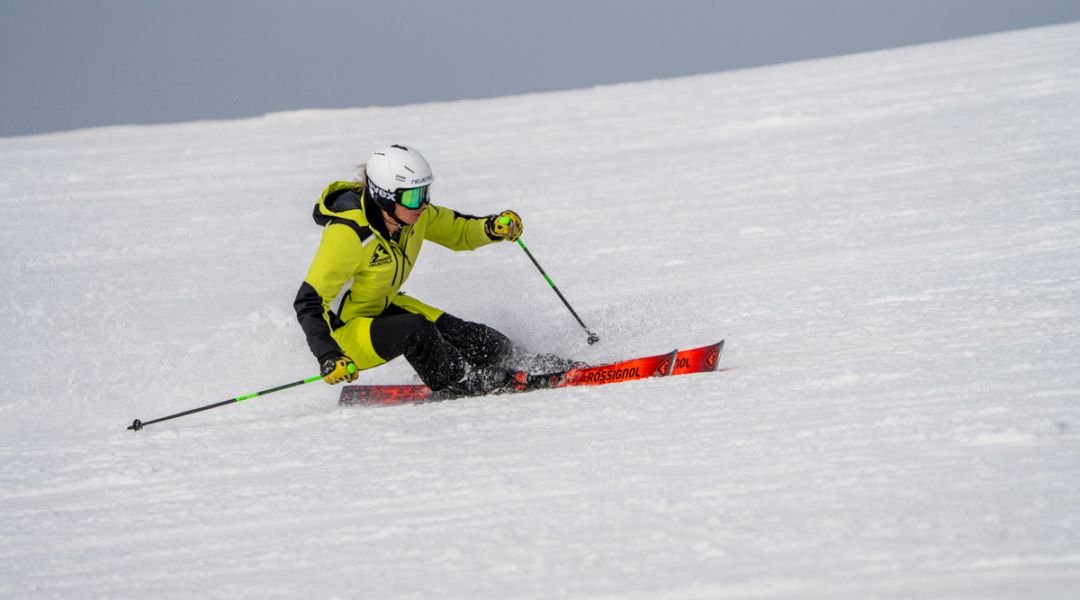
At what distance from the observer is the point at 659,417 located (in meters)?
3.95

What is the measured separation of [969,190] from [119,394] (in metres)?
6.64

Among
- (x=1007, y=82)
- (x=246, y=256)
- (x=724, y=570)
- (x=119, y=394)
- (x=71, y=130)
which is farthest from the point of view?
(x=71, y=130)

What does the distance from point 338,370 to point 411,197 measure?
0.83 m

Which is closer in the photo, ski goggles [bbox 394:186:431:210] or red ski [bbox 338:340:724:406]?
ski goggles [bbox 394:186:431:210]

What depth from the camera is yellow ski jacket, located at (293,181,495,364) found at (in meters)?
4.28

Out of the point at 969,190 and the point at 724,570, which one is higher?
the point at 724,570

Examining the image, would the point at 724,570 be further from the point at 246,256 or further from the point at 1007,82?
the point at 1007,82

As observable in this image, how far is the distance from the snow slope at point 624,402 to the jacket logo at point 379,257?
2.35ft

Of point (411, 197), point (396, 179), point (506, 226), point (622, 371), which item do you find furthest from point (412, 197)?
point (622, 371)

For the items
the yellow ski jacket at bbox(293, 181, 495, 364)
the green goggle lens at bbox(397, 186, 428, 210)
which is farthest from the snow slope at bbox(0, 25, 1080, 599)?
the green goggle lens at bbox(397, 186, 428, 210)

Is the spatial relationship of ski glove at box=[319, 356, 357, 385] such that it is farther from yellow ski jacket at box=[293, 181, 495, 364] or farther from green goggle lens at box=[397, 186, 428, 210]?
green goggle lens at box=[397, 186, 428, 210]

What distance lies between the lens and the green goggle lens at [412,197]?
14.2 feet

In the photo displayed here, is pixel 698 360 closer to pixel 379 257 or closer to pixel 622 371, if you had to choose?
pixel 622 371

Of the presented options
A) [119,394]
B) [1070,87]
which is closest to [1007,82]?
[1070,87]
